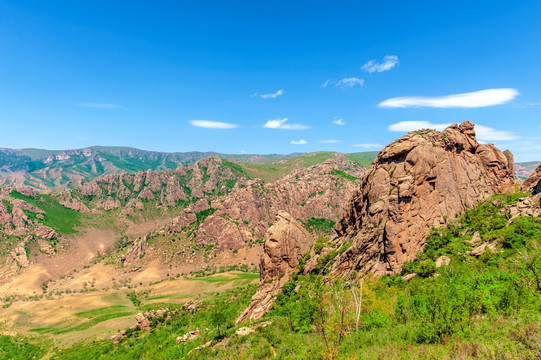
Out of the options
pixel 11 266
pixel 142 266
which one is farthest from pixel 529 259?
pixel 11 266

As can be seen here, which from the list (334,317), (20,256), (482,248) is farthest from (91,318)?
(482,248)

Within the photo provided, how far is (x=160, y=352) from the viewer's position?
62.4 metres

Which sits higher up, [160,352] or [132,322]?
[160,352]

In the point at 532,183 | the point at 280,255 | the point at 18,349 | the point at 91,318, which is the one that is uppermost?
the point at 532,183

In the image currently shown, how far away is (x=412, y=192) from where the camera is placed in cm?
5419

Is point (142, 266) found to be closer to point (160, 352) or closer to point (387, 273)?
point (160, 352)

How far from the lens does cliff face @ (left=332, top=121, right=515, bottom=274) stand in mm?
51844

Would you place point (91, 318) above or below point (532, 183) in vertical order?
below

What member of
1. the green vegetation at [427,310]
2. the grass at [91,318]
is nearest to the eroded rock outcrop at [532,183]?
the green vegetation at [427,310]

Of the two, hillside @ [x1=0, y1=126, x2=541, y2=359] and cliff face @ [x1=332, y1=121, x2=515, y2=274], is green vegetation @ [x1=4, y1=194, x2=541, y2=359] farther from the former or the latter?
cliff face @ [x1=332, y1=121, x2=515, y2=274]

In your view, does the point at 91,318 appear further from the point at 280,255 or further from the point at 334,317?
the point at 334,317

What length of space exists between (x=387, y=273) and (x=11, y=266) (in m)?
256

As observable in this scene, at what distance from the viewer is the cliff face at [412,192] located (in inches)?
2041

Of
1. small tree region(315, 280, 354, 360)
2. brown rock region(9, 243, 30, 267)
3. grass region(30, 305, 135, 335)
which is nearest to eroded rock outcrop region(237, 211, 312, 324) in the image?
small tree region(315, 280, 354, 360)
